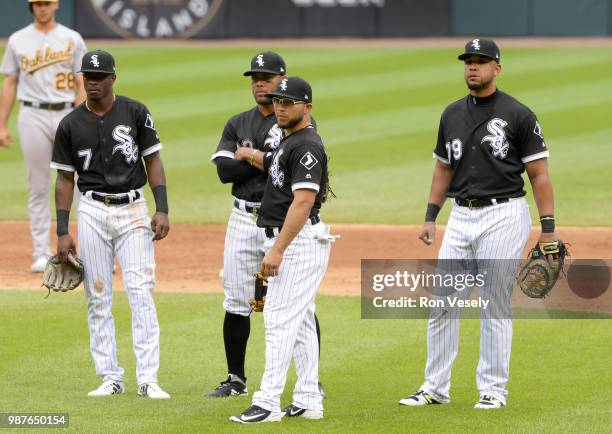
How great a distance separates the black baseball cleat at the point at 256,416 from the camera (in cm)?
652

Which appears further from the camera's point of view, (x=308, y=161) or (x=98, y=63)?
(x=98, y=63)

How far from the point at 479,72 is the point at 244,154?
52.0 inches

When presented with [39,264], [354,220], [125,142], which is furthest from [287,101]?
[354,220]

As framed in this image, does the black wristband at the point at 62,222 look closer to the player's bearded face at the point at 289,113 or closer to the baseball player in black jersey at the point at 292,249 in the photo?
the baseball player in black jersey at the point at 292,249

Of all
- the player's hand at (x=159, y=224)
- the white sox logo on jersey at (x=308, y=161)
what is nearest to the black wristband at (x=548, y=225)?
the white sox logo on jersey at (x=308, y=161)

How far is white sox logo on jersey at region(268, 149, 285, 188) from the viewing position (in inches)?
260

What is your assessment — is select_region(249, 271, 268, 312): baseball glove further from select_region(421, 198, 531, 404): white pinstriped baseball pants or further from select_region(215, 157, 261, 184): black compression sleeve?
select_region(421, 198, 531, 404): white pinstriped baseball pants

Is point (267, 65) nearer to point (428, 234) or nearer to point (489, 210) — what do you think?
point (428, 234)

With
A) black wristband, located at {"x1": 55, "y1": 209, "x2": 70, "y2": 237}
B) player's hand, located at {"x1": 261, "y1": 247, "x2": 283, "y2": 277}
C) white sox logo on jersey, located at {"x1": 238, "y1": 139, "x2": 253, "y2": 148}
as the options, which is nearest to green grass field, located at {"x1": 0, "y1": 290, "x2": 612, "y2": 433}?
player's hand, located at {"x1": 261, "y1": 247, "x2": 283, "y2": 277}

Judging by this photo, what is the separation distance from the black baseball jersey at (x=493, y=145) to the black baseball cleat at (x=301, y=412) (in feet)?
4.55

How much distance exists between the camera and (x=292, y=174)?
6500 millimetres

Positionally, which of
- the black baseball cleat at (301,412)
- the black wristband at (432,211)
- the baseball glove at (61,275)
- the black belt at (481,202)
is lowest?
the black baseball cleat at (301,412)

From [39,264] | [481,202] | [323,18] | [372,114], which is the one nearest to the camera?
[481,202]

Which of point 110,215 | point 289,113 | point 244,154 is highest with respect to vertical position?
point 289,113
